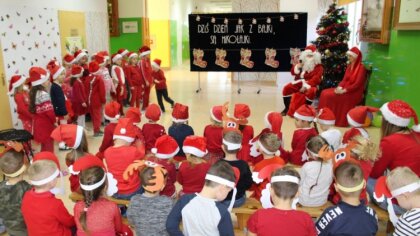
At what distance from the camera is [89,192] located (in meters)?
2.16

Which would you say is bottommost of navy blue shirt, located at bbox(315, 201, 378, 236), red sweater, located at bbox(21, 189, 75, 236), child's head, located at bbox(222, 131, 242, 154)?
red sweater, located at bbox(21, 189, 75, 236)

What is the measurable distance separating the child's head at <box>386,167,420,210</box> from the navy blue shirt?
205 millimetres

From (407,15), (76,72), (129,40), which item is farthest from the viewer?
(129,40)

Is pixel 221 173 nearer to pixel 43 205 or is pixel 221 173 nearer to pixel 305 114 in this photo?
pixel 43 205

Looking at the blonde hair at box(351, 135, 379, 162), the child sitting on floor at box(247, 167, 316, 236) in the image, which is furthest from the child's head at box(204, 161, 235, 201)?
the blonde hair at box(351, 135, 379, 162)

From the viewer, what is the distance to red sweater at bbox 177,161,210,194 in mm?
2814

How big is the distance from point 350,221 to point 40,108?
12.3ft

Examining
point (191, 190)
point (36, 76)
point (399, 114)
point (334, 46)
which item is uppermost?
point (334, 46)

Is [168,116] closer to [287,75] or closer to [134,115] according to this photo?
[134,115]

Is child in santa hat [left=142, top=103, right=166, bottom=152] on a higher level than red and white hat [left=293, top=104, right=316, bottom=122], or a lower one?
lower

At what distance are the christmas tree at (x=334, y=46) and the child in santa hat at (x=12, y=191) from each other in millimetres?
6410

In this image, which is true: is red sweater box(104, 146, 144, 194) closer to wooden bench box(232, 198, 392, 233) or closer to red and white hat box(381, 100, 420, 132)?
wooden bench box(232, 198, 392, 233)

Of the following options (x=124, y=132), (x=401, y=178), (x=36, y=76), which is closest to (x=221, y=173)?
(x=401, y=178)

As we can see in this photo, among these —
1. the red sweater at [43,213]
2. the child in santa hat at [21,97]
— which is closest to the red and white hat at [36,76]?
the child in santa hat at [21,97]
